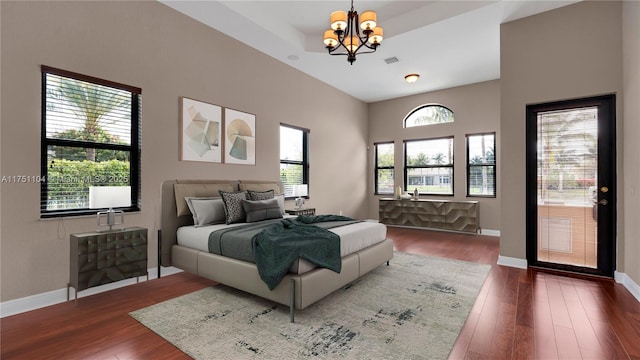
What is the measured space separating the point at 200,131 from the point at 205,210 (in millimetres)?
1128

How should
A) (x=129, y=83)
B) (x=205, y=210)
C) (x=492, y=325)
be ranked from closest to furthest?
(x=492, y=325)
(x=129, y=83)
(x=205, y=210)

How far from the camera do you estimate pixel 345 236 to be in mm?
2906

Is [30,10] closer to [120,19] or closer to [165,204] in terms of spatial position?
[120,19]

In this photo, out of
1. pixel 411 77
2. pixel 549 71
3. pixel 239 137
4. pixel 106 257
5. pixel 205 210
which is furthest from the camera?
pixel 411 77

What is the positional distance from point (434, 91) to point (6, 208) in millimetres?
7332

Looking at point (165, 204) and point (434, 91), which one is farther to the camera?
point (434, 91)

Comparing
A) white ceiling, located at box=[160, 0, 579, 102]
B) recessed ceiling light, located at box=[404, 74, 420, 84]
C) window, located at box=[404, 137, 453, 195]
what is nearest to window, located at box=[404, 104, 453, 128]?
window, located at box=[404, 137, 453, 195]

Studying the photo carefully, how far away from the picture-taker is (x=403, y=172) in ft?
24.1

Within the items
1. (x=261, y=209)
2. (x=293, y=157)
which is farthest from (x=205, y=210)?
(x=293, y=157)

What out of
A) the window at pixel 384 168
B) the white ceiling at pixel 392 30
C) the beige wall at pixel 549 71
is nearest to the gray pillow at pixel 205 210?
the white ceiling at pixel 392 30

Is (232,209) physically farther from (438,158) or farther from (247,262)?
(438,158)

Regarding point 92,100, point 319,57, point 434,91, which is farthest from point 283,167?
point 434,91

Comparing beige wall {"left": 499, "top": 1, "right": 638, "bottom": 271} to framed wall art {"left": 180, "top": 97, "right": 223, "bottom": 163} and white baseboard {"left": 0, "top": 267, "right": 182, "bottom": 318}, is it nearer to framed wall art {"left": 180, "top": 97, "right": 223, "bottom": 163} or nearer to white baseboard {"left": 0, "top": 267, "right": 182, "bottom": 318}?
framed wall art {"left": 180, "top": 97, "right": 223, "bottom": 163}

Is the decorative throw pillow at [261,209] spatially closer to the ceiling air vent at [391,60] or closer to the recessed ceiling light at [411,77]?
the ceiling air vent at [391,60]
